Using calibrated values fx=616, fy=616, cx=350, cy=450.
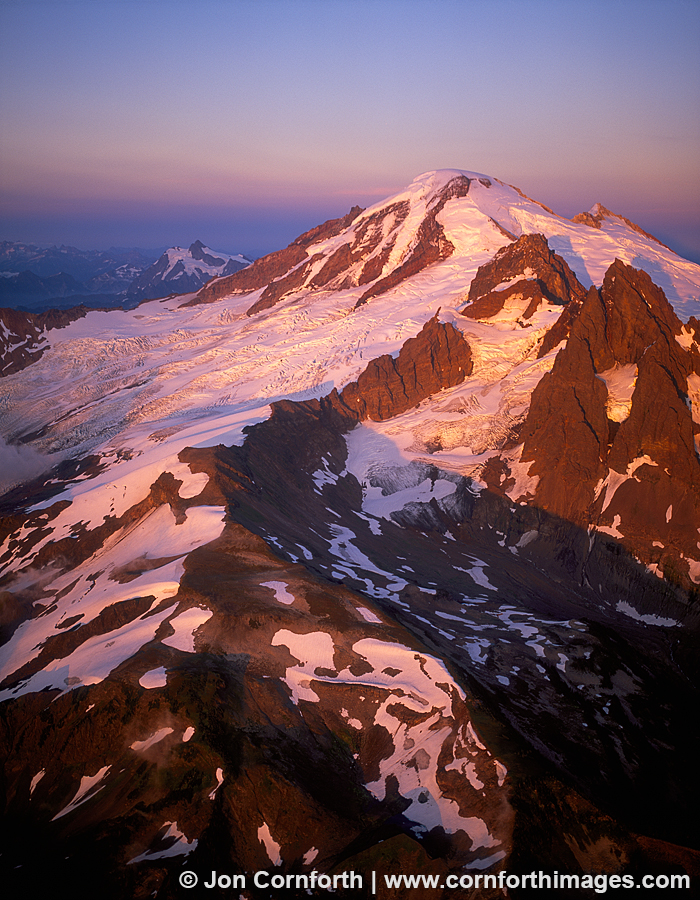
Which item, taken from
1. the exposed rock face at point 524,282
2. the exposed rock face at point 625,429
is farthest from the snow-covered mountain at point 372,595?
the exposed rock face at point 524,282

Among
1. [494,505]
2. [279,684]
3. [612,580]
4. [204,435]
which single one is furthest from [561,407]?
[279,684]

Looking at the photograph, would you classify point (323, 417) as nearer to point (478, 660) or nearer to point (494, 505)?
point (494, 505)

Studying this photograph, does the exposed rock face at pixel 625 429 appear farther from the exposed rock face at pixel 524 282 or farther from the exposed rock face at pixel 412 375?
the exposed rock face at pixel 412 375

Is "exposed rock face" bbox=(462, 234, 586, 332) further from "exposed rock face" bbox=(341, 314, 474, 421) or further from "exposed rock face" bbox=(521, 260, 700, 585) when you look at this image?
"exposed rock face" bbox=(521, 260, 700, 585)

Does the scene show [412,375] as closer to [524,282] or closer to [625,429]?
[524,282]

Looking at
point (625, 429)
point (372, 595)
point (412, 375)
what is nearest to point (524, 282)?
point (412, 375)
